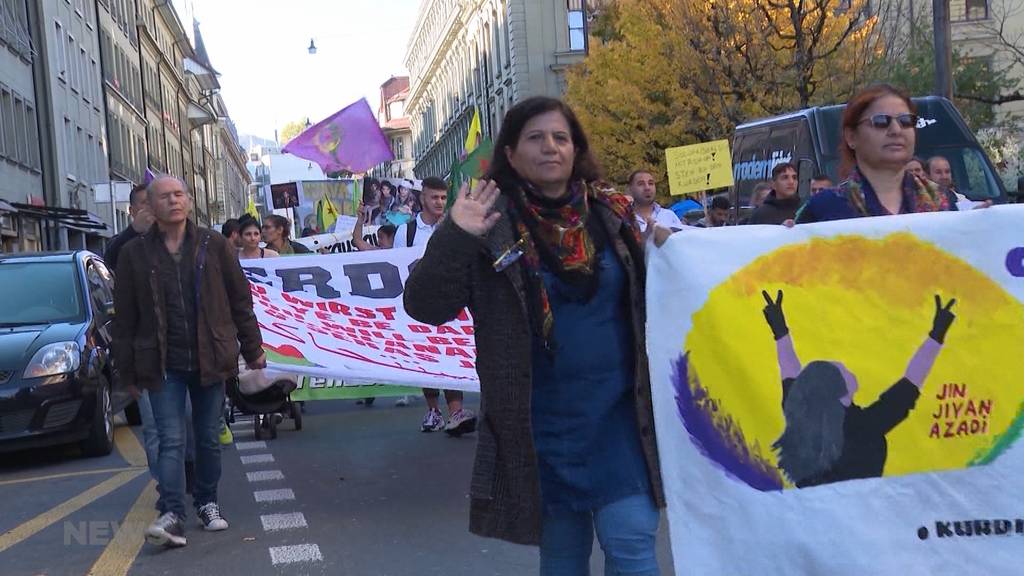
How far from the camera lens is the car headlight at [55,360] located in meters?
10.0

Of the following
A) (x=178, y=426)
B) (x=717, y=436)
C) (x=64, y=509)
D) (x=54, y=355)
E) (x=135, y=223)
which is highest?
(x=135, y=223)

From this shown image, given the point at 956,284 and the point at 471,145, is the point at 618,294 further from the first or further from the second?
the point at 471,145

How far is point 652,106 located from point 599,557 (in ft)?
103

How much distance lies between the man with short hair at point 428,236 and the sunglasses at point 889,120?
586 centimetres

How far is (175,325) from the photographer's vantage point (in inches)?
257

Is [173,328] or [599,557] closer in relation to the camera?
[599,557]

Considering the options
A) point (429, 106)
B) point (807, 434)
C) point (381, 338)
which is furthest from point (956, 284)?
point (429, 106)

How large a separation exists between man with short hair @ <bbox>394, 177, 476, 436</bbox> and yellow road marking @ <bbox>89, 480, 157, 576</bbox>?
7.85 ft

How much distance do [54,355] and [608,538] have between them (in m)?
7.61

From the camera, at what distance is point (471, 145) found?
19.2m

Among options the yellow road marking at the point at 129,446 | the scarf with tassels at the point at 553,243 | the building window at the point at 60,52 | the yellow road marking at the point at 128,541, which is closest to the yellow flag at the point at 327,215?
the building window at the point at 60,52

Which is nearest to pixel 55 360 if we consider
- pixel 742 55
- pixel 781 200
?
pixel 781 200

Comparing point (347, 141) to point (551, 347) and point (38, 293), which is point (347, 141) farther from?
point (551, 347)

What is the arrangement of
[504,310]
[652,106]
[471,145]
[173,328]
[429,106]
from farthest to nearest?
[429,106] → [652,106] → [471,145] → [173,328] → [504,310]
